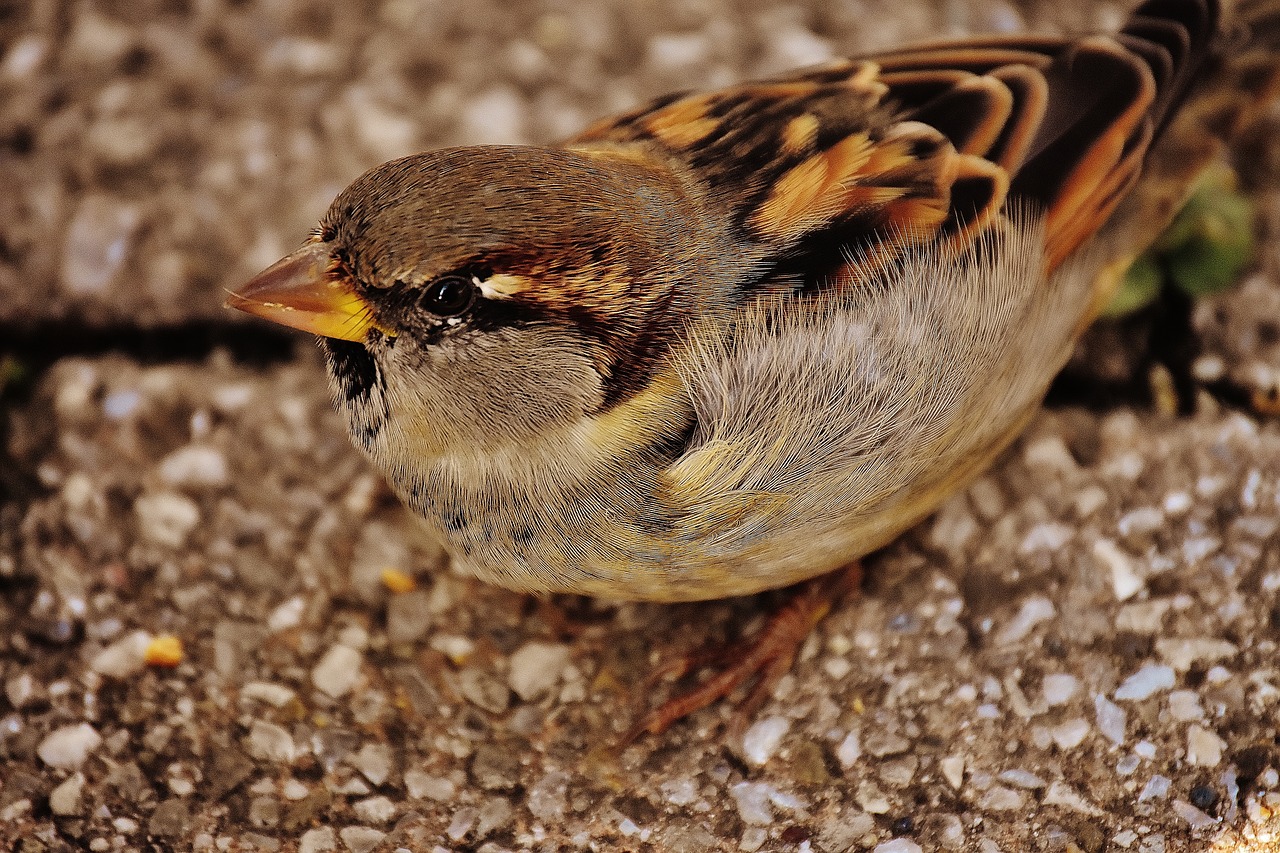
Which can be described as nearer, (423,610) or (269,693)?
(269,693)

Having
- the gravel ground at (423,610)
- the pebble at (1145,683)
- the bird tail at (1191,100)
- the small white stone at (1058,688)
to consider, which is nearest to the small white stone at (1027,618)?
the gravel ground at (423,610)

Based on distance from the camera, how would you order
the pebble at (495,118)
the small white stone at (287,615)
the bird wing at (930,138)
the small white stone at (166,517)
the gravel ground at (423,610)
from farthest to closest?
the pebble at (495,118) < the small white stone at (166,517) < the small white stone at (287,615) < the gravel ground at (423,610) < the bird wing at (930,138)

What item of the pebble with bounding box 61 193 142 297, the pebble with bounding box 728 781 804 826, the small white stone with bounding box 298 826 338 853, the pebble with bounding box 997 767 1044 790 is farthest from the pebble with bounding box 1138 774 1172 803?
the pebble with bounding box 61 193 142 297

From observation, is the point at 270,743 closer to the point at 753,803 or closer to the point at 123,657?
the point at 123,657

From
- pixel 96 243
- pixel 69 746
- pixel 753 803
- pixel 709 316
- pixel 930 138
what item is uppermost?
pixel 930 138

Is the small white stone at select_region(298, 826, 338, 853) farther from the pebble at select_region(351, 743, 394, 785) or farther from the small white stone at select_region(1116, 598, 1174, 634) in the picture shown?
the small white stone at select_region(1116, 598, 1174, 634)

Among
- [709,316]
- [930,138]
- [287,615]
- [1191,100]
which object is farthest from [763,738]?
[1191,100]

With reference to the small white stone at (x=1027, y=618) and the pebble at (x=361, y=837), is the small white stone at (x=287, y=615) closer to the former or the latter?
the pebble at (x=361, y=837)
